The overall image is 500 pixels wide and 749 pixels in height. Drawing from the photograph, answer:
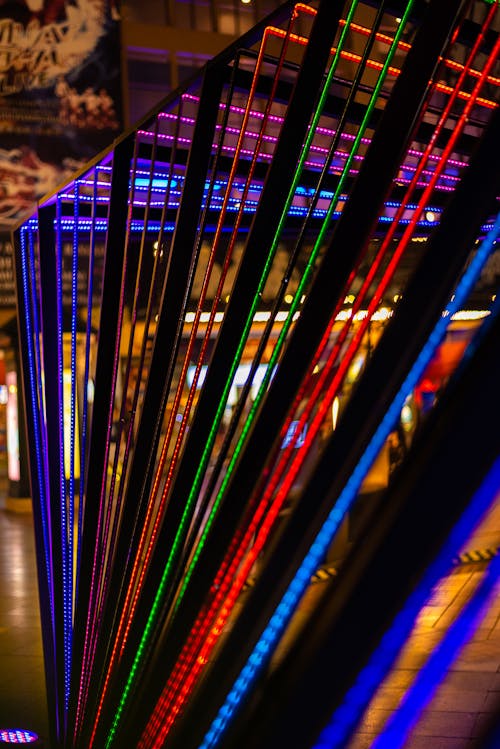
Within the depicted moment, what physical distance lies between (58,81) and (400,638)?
14.2 metres

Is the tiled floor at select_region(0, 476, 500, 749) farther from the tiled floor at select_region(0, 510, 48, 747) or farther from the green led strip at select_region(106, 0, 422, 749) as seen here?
the green led strip at select_region(106, 0, 422, 749)

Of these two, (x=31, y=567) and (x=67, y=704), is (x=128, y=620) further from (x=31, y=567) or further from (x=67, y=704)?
(x=31, y=567)

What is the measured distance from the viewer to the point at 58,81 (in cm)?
1435

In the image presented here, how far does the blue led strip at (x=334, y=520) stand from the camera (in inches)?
61.8

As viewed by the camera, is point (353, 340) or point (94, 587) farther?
point (94, 587)

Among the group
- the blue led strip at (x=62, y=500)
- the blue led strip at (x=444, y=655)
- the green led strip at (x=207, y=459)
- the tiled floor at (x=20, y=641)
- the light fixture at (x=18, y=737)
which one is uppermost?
the blue led strip at (x=444, y=655)

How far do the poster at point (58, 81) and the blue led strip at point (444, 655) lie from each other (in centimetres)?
1346

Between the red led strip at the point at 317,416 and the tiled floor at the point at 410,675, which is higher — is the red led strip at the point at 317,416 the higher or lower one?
the higher one

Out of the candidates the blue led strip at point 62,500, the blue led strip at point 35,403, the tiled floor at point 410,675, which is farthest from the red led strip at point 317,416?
the blue led strip at point 35,403

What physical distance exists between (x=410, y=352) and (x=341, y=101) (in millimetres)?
2179

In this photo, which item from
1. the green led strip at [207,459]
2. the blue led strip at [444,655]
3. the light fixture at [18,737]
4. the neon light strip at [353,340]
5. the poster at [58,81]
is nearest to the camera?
the blue led strip at [444,655]

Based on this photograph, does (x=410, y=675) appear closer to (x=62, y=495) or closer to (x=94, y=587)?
(x=94, y=587)

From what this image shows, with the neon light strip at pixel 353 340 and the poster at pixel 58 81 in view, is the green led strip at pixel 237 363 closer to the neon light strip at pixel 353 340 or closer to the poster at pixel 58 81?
the neon light strip at pixel 353 340

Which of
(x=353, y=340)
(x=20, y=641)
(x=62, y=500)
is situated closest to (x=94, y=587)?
(x=62, y=500)
